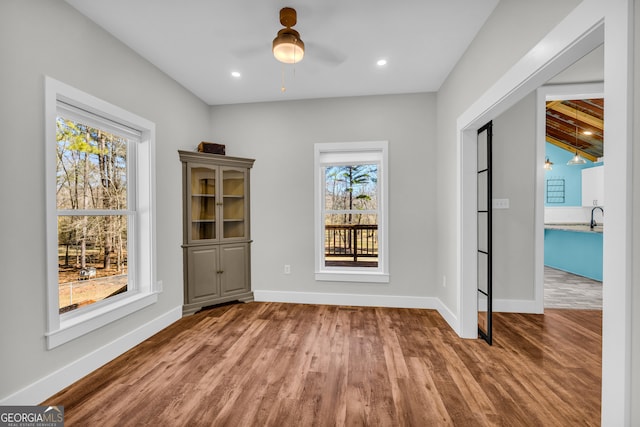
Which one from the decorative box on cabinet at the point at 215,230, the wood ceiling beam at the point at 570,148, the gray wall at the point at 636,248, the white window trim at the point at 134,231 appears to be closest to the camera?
the gray wall at the point at 636,248

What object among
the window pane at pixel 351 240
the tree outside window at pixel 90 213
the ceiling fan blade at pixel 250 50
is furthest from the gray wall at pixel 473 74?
the tree outside window at pixel 90 213

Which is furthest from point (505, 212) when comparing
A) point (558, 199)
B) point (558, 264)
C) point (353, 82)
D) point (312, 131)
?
point (558, 199)

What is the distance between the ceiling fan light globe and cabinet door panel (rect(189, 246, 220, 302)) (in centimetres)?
243

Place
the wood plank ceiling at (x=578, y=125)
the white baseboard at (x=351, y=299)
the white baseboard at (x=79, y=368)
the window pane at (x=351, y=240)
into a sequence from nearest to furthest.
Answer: the white baseboard at (x=79, y=368) → the white baseboard at (x=351, y=299) → the window pane at (x=351, y=240) → the wood plank ceiling at (x=578, y=125)

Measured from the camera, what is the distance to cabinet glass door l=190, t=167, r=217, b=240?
3451 mm

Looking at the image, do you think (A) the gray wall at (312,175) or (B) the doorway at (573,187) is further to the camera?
(A) the gray wall at (312,175)

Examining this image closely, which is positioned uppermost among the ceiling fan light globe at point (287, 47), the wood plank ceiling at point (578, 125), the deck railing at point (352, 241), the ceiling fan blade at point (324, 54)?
the wood plank ceiling at point (578, 125)

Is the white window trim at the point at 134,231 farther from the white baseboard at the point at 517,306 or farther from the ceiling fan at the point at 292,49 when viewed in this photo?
the white baseboard at the point at 517,306

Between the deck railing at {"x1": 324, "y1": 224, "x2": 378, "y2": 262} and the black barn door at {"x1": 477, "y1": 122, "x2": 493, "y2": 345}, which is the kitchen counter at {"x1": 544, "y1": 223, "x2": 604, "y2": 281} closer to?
the black barn door at {"x1": 477, "y1": 122, "x2": 493, "y2": 345}

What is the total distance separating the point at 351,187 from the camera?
3.84 metres

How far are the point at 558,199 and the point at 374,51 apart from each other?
288 inches

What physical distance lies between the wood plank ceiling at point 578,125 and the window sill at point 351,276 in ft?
15.4

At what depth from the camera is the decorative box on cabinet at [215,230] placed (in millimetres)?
3359

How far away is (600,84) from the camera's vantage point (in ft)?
10.4
